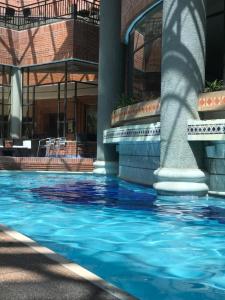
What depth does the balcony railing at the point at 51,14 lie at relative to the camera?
25.0 meters

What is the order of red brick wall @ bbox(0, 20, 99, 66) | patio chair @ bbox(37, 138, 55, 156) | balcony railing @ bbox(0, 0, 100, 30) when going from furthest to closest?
balcony railing @ bbox(0, 0, 100, 30)
red brick wall @ bbox(0, 20, 99, 66)
patio chair @ bbox(37, 138, 55, 156)

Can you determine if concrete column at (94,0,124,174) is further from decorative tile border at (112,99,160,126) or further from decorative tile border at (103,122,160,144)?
decorative tile border at (103,122,160,144)

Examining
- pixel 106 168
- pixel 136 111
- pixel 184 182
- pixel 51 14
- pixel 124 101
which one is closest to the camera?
pixel 184 182

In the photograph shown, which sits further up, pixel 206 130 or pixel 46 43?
pixel 46 43

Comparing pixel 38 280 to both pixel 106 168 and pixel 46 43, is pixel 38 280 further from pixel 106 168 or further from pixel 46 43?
pixel 46 43

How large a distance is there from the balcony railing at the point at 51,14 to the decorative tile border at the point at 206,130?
49.4 feet

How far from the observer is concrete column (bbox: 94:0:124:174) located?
18.0 meters

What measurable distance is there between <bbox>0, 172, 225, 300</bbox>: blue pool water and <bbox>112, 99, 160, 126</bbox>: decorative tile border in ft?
6.94

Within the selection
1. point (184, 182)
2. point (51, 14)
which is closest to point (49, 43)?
point (51, 14)

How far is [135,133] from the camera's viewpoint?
44.6 ft

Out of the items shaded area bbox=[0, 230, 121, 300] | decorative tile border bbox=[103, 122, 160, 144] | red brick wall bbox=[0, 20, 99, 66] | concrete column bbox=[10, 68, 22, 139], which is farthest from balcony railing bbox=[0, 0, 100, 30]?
shaded area bbox=[0, 230, 121, 300]

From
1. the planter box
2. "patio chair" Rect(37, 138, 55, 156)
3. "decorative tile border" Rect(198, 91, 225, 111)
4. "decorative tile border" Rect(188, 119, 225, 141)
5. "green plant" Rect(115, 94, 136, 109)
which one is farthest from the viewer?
the planter box

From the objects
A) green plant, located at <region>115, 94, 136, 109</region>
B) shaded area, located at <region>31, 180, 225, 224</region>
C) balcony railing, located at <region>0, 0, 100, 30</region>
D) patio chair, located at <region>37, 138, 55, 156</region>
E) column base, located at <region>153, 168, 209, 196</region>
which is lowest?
shaded area, located at <region>31, 180, 225, 224</region>

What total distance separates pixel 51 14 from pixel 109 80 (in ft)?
35.0
